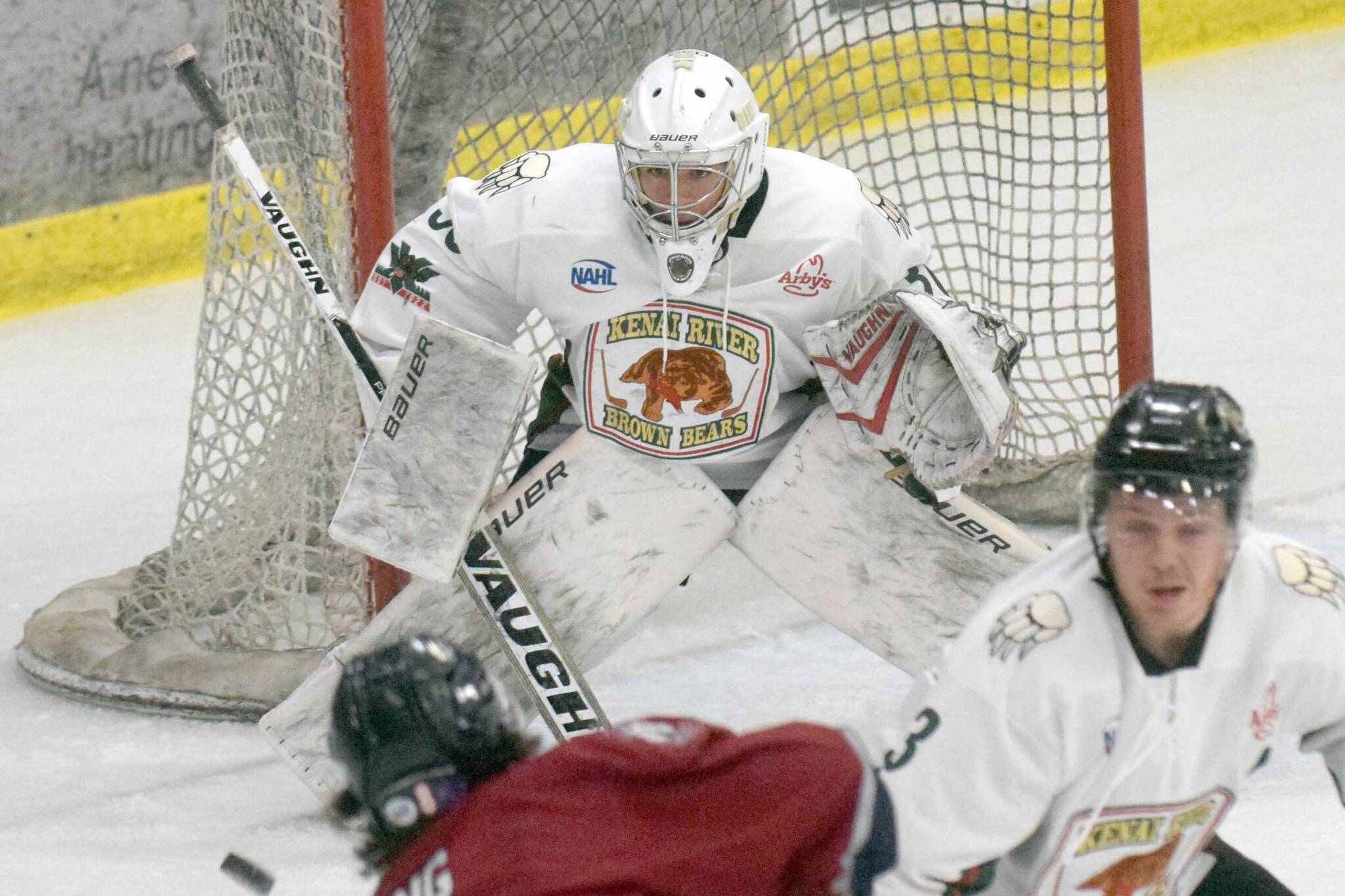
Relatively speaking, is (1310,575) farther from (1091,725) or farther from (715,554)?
(715,554)

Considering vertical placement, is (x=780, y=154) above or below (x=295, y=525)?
above

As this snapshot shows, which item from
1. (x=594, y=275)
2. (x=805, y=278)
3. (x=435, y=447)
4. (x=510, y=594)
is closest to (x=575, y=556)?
(x=510, y=594)

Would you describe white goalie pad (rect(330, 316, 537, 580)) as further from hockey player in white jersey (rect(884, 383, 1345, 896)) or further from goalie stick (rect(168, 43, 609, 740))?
hockey player in white jersey (rect(884, 383, 1345, 896))

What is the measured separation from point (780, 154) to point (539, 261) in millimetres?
360

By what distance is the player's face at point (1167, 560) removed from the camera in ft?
4.64

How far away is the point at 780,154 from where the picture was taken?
2.52m

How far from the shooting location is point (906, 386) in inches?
94.1

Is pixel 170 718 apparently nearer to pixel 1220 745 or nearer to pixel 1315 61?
pixel 1220 745

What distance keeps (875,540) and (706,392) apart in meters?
0.30

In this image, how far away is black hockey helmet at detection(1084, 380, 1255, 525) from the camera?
4.65 ft

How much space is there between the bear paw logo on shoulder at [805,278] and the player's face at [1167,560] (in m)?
1.02

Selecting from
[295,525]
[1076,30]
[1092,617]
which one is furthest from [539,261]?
[1076,30]

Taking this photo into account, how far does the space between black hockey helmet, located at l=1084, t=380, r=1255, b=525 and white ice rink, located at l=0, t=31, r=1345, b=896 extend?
101 centimetres

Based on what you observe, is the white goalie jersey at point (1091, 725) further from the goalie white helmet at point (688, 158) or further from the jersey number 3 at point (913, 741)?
the goalie white helmet at point (688, 158)
